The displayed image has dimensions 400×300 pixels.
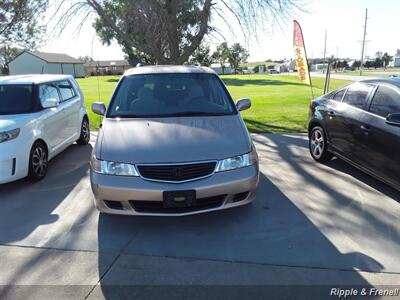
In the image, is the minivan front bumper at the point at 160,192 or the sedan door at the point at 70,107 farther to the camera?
the sedan door at the point at 70,107

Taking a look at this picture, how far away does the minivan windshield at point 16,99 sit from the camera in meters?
5.90

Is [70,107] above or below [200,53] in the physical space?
below

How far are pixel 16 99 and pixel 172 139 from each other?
11.5ft

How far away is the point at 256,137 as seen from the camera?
874cm

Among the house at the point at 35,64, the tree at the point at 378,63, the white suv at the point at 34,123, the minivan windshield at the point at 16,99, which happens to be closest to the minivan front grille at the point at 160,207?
the white suv at the point at 34,123

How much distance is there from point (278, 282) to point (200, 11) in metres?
9.36

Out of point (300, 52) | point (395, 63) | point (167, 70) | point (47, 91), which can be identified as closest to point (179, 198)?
point (167, 70)

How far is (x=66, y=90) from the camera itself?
7.61 metres

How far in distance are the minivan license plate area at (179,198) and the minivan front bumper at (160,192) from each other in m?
0.04

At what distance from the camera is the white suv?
5.15 metres

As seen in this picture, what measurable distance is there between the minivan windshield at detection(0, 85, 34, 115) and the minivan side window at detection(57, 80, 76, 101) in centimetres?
107

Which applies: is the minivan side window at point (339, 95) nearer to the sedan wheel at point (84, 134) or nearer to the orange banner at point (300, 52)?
the sedan wheel at point (84, 134)

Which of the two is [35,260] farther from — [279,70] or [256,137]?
[279,70]

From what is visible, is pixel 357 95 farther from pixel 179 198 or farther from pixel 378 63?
pixel 378 63
